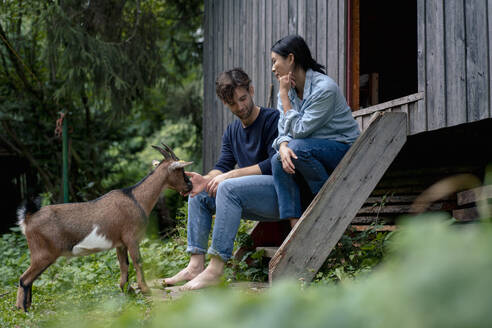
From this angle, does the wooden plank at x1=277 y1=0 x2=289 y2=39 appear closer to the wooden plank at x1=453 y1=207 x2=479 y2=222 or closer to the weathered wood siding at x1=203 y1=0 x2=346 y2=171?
the weathered wood siding at x1=203 y1=0 x2=346 y2=171

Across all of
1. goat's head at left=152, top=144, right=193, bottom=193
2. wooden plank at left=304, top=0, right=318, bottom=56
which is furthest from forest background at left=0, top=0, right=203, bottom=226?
goat's head at left=152, top=144, right=193, bottom=193

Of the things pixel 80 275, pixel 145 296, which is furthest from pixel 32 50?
pixel 145 296

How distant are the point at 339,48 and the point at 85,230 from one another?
332cm

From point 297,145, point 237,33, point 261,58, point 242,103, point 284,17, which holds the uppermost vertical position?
point 237,33

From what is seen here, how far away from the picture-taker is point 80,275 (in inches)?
225

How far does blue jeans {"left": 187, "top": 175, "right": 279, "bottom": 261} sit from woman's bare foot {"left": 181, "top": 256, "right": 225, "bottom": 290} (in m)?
0.06

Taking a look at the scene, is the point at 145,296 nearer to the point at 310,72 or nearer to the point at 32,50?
the point at 310,72

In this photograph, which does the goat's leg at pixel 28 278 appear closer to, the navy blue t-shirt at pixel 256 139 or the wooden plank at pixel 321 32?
the navy blue t-shirt at pixel 256 139

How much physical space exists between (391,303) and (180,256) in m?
4.88

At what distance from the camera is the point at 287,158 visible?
136 inches

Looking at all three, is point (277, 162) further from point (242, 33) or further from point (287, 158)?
point (242, 33)

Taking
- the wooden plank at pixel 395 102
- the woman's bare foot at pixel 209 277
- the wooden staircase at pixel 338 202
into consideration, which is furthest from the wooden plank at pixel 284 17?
the woman's bare foot at pixel 209 277

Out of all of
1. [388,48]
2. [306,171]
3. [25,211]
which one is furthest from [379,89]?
[25,211]

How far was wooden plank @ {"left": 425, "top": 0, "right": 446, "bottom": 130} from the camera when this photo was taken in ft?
14.0
